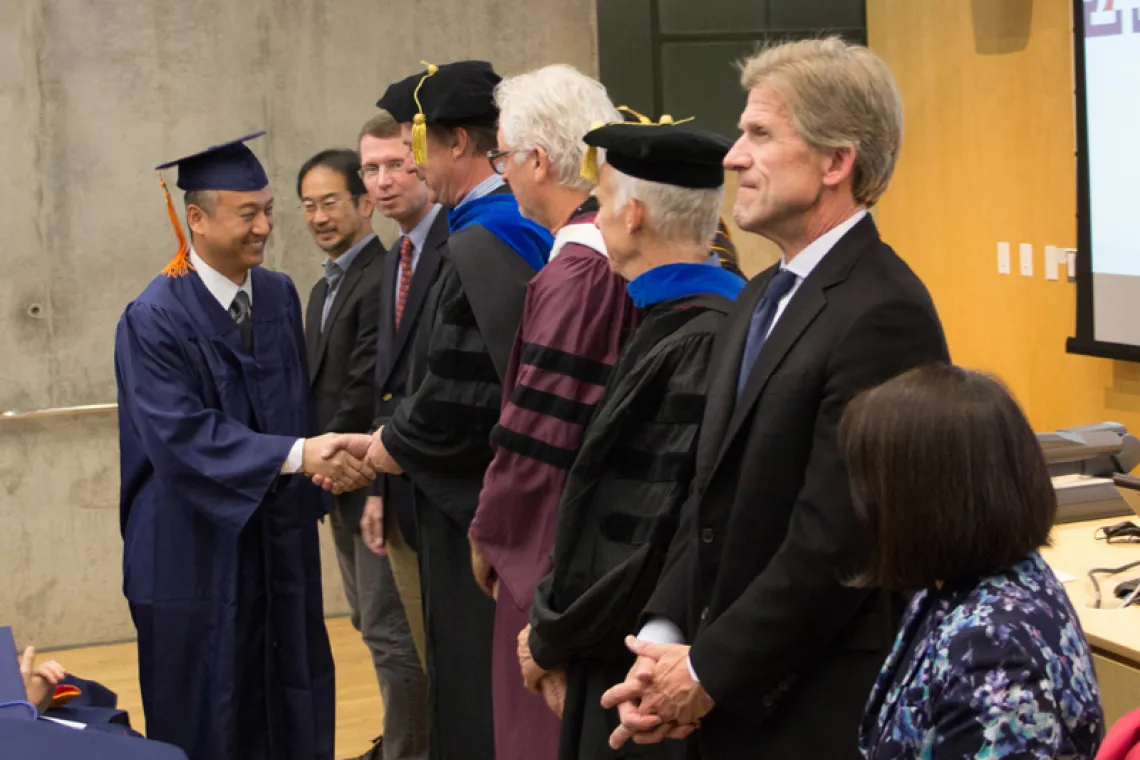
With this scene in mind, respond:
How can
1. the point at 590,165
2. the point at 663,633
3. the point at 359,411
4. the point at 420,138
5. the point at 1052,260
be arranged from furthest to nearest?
the point at 1052,260 < the point at 359,411 < the point at 420,138 < the point at 590,165 < the point at 663,633

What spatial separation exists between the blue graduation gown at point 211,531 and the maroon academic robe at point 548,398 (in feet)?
3.17

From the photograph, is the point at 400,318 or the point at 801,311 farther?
the point at 400,318

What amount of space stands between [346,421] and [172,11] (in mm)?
→ 2331

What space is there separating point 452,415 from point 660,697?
111 centimetres

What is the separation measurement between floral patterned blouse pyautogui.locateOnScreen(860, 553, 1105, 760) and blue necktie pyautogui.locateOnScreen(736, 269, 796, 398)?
543 millimetres

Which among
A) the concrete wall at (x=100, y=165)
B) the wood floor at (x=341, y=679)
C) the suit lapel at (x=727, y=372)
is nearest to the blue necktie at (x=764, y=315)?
the suit lapel at (x=727, y=372)

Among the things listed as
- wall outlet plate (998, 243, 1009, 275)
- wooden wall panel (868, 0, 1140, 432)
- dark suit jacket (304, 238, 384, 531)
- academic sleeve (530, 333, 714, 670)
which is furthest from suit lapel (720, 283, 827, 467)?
wall outlet plate (998, 243, 1009, 275)

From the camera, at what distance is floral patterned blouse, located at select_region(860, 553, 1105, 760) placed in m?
1.25

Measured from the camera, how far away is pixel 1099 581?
2648 millimetres

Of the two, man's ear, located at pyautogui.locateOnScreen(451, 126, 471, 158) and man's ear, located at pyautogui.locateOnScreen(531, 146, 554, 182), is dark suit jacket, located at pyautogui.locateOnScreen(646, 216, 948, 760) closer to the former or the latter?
man's ear, located at pyautogui.locateOnScreen(531, 146, 554, 182)

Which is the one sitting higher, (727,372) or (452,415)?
(727,372)

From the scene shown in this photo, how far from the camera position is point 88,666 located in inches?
195

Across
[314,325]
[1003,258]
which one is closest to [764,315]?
[314,325]

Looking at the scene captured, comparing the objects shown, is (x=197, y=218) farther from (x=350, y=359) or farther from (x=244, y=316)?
(x=350, y=359)
